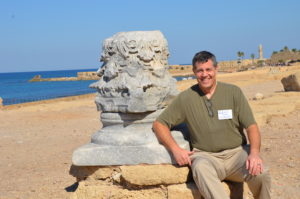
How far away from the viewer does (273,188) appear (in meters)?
5.65

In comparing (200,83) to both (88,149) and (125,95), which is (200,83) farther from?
(88,149)

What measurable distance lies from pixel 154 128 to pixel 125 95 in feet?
1.71

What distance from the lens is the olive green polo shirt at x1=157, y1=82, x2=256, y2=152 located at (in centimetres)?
396

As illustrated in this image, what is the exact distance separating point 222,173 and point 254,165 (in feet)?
1.20

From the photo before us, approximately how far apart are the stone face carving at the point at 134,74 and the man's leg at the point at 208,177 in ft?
2.85

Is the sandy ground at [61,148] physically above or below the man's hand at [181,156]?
below

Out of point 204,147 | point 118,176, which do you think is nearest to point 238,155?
point 204,147

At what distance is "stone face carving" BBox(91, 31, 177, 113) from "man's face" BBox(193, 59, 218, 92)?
2.07ft

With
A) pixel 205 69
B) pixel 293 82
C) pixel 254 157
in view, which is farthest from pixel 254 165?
pixel 293 82

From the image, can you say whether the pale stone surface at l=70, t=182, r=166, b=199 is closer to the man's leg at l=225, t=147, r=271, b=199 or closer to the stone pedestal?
the stone pedestal

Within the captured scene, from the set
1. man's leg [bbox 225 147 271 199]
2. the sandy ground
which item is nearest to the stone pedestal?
man's leg [bbox 225 147 271 199]

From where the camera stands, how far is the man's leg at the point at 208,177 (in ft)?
11.9

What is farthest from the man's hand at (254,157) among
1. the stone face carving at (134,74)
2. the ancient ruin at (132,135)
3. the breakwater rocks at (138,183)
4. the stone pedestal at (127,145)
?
the stone face carving at (134,74)

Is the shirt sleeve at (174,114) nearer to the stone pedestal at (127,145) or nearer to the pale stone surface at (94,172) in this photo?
the stone pedestal at (127,145)
